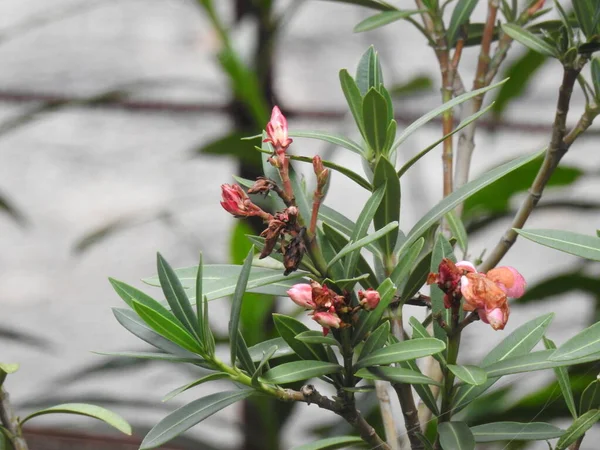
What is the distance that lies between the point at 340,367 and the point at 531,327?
61 millimetres

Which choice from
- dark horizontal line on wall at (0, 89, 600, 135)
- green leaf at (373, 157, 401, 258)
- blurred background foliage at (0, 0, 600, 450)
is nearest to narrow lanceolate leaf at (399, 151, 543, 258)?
green leaf at (373, 157, 401, 258)

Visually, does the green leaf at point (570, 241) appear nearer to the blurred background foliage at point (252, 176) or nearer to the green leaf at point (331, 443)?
the green leaf at point (331, 443)

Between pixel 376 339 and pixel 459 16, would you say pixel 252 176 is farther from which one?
pixel 376 339

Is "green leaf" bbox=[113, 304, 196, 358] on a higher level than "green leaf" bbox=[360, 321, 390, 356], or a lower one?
higher

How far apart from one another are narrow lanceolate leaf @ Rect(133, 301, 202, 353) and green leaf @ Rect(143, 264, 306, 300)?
0.5 inches

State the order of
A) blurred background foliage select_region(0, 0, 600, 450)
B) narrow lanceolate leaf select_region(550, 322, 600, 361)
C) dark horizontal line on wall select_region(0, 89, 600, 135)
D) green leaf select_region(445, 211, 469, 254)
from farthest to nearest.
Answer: dark horizontal line on wall select_region(0, 89, 600, 135) → blurred background foliage select_region(0, 0, 600, 450) → green leaf select_region(445, 211, 469, 254) → narrow lanceolate leaf select_region(550, 322, 600, 361)

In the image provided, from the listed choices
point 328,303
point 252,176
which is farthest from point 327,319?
point 252,176

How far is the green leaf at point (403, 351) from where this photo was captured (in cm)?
21

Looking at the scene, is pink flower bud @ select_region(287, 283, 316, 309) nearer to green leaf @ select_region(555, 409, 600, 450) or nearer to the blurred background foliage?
green leaf @ select_region(555, 409, 600, 450)

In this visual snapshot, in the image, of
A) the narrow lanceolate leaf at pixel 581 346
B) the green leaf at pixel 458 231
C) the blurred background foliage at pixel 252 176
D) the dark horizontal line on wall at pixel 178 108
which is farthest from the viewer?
the dark horizontal line on wall at pixel 178 108

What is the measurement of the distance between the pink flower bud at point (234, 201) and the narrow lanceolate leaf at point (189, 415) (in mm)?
49

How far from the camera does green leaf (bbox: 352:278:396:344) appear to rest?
221 millimetres

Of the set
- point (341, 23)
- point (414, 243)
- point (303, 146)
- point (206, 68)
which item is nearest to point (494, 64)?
point (414, 243)

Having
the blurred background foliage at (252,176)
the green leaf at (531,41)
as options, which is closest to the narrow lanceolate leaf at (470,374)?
the green leaf at (531,41)
